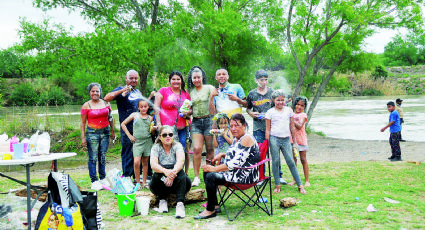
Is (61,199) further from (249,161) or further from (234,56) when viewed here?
(234,56)

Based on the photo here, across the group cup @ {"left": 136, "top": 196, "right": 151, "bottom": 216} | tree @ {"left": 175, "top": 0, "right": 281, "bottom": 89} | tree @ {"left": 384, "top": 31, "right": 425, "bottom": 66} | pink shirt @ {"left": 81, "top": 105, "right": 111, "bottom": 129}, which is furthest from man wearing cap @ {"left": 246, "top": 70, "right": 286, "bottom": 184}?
tree @ {"left": 384, "top": 31, "right": 425, "bottom": 66}

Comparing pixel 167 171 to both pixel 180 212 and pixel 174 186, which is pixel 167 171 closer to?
pixel 174 186

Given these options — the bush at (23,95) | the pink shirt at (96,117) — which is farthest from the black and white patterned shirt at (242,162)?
the bush at (23,95)

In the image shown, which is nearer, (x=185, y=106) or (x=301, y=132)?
(x=185, y=106)

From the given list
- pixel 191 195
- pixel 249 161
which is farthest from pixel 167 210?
pixel 249 161

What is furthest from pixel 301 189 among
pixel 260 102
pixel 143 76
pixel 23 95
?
pixel 23 95

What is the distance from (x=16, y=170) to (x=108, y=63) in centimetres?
388

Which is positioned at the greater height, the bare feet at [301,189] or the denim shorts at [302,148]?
the denim shorts at [302,148]

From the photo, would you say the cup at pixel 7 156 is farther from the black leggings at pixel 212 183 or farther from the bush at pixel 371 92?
the bush at pixel 371 92

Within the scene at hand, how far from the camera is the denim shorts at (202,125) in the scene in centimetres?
477

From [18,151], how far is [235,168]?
2.20 metres

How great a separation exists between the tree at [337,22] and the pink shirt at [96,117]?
9.11 m

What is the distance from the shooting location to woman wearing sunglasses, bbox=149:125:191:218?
3.89 metres

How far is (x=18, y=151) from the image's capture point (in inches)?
128
